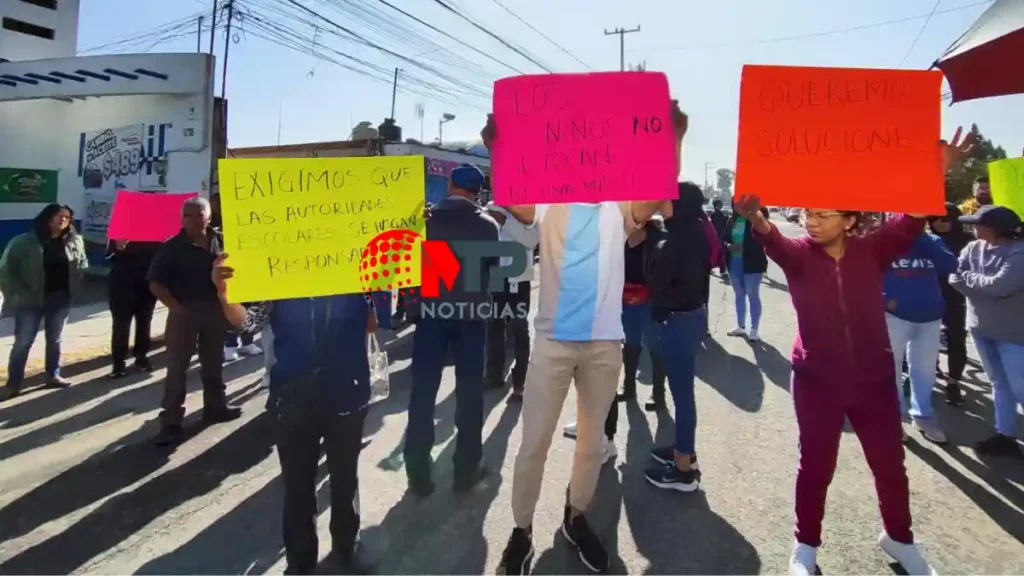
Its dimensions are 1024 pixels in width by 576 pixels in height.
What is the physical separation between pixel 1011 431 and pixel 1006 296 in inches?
38.7

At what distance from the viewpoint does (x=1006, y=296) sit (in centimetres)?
411

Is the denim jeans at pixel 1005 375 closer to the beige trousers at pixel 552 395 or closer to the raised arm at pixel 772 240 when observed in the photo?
the raised arm at pixel 772 240

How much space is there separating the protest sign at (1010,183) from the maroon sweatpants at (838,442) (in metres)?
2.41

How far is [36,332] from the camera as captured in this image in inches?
235

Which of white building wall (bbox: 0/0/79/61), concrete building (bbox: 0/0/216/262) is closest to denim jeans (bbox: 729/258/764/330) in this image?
concrete building (bbox: 0/0/216/262)

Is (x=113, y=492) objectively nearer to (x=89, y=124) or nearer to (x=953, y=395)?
(x=953, y=395)

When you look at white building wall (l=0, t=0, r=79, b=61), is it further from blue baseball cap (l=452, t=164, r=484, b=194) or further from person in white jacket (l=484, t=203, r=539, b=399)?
blue baseball cap (l=452, t=164, r=484, b=194)

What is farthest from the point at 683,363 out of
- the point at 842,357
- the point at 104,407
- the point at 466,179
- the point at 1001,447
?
the point at 104,407

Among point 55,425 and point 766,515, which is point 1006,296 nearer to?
point 766,515

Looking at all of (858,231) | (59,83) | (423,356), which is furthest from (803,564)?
(59,83)

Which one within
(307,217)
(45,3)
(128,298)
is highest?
(45,3)

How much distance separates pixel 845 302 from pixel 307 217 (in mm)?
2544

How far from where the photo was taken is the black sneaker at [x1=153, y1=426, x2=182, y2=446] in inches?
177

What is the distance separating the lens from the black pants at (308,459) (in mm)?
2680
